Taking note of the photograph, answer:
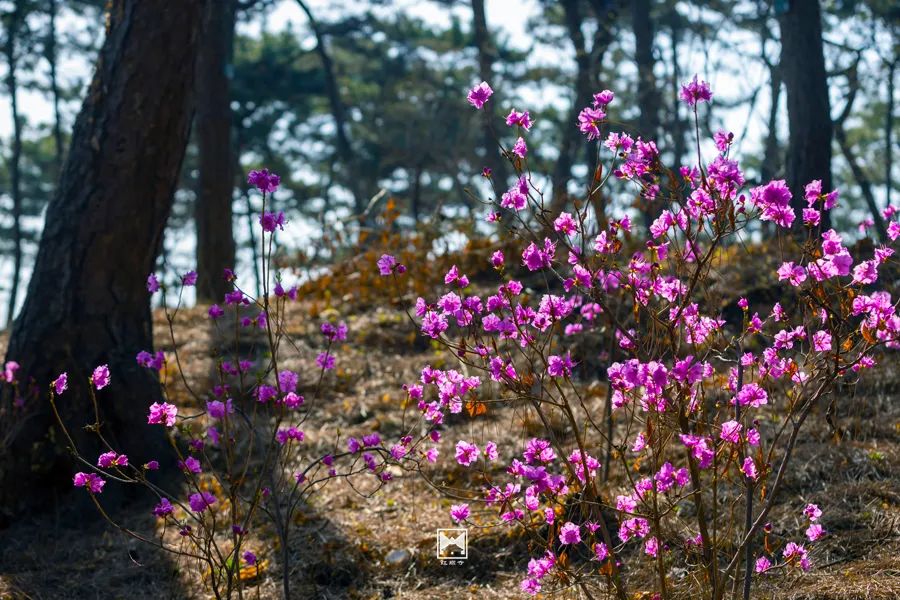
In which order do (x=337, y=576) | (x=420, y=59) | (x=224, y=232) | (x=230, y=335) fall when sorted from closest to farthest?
(x=337, y=576)
(x=230, y=335)
(x=224, y=232)
(x=420, y=59)

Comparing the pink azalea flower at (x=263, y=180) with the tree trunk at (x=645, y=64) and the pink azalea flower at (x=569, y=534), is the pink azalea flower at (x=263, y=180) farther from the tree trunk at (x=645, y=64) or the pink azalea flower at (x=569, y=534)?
the tree trunk at (x=645, y=64)

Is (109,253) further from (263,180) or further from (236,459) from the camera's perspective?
(263,180)

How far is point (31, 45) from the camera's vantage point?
16984mm

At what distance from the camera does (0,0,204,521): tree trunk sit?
454cm

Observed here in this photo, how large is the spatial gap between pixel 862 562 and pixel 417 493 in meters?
2.03

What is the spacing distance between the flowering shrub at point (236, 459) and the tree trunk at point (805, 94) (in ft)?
13.0

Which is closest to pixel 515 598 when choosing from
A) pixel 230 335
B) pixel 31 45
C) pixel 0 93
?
pixel 230 335

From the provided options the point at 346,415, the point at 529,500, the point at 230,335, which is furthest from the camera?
the point at 230,335

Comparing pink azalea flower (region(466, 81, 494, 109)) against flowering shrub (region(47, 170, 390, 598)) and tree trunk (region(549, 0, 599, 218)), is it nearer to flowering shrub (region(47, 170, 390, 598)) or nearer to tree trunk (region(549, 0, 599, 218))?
flowering shrub (region(47, 170, 390, 598))

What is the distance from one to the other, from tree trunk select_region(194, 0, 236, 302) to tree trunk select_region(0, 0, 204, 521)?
11.4ft

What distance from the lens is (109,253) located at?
4.64 m

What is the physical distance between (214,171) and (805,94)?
17.2 feet

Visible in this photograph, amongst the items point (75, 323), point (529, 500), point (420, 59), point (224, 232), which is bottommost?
point (529, 500)

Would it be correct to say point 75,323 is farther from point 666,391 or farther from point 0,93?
point 0,93
